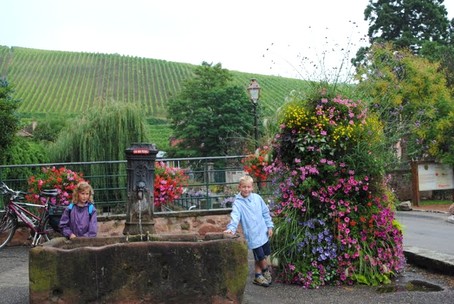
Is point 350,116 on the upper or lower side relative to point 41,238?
upper

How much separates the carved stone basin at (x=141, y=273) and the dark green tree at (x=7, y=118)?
6.57 meters

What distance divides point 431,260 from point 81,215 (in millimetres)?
4876

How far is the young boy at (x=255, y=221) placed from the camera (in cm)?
687

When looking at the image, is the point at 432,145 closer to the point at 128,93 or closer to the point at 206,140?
the point at 206,140

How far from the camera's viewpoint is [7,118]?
Answer: 11.3 meters

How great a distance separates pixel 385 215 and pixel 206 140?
33.1 metres

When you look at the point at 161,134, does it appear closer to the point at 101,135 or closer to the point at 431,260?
the point at 101,135

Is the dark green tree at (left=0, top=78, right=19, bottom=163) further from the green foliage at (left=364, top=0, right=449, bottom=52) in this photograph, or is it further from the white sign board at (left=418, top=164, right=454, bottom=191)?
the green foliage at (left=364, top=0, right=449, bottom=52)

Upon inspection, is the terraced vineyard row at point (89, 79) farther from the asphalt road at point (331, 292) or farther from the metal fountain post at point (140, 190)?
the asphalt road at point (331, 292)

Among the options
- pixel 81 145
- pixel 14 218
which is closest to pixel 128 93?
pixel 81 145

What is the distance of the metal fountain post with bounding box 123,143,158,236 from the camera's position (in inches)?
321

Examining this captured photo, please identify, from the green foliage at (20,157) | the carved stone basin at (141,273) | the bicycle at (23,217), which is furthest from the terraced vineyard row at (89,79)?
the carved stone basin at (141,273)

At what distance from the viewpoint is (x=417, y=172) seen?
890 inches

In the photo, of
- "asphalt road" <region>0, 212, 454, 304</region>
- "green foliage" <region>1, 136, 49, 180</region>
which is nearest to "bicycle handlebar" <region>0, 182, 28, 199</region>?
"asphalt road" <region>0, 212, 454, 304</region>
